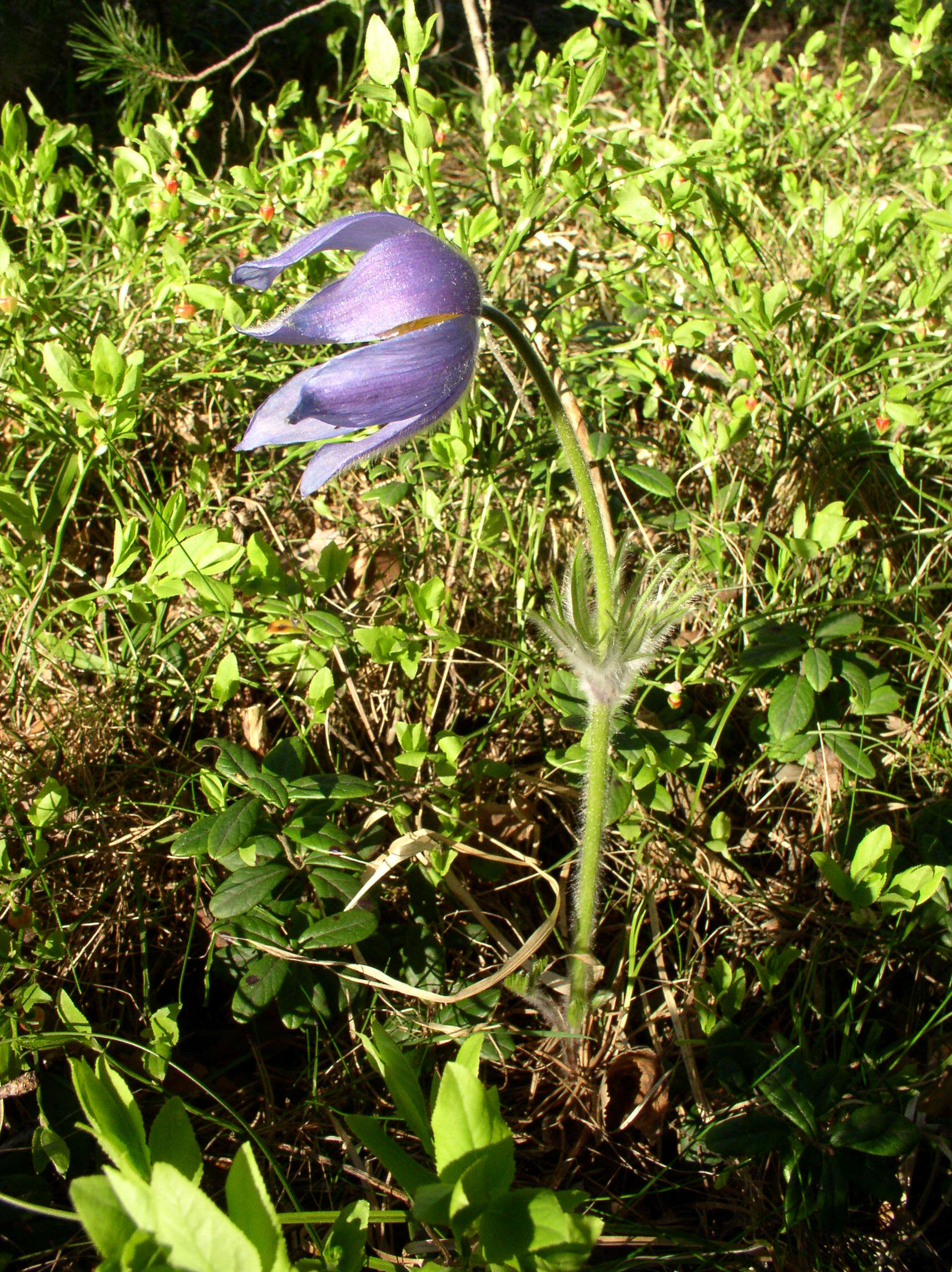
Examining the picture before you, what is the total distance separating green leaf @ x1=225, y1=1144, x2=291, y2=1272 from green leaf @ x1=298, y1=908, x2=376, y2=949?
0.52 m

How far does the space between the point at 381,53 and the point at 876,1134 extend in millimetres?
1890

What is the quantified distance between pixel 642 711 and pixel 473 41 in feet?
6.76

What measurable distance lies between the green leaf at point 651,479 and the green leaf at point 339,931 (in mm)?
1044

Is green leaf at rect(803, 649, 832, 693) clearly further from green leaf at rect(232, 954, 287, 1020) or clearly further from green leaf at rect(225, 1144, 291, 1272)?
green leaf at rect(225, 1144, 291, 1272)

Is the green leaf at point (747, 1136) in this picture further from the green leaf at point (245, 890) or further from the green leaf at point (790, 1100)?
the green leaf at point (245, 890)

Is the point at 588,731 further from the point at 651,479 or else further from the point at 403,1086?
the point at 651,479

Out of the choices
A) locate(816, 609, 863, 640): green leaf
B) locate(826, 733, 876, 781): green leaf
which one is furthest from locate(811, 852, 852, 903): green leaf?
locate(816, 609, 863, 640): green leaf

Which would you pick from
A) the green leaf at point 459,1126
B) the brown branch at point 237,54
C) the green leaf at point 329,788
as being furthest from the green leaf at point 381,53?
the green leaf at point 459,1126

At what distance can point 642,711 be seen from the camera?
1.86m

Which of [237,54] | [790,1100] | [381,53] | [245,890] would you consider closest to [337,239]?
[381,53]

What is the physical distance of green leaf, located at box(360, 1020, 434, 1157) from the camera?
0.98 meters

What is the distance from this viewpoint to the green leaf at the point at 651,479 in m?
1.88

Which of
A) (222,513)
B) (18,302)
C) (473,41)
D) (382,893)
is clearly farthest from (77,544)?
(473,41)

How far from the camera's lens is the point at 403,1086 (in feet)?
3.29
